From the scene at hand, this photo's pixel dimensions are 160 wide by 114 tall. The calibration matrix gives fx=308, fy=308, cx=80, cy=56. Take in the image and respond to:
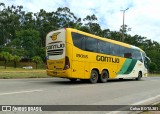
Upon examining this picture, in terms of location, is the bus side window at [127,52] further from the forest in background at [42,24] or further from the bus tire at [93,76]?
the forest in background at [42,24]

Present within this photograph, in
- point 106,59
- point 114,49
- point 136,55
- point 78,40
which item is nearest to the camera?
point 78,40

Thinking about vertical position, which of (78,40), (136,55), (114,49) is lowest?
(136,55)

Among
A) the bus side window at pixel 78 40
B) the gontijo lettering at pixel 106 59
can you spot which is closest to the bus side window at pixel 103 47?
the gontijo lettering at pixel 106 59

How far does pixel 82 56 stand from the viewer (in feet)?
65.8

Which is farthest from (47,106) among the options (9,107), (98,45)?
(98,45)

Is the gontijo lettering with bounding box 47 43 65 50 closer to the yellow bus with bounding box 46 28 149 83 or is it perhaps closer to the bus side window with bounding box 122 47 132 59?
the yellow bus with bounding box 46 28 149 83

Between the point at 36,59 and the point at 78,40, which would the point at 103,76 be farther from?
the point at 36,59

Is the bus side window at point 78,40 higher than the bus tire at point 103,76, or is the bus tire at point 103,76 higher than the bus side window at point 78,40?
the bus side window at point 78,40

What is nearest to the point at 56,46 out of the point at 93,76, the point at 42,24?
the point at 93,76

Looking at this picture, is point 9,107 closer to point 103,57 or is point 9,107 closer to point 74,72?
point 74,72

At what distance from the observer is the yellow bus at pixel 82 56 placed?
1908 cm

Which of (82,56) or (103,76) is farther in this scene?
(103,76)

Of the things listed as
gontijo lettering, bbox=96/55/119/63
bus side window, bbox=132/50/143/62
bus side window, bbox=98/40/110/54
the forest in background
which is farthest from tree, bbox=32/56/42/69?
bus side window, bbox=98/40/110/54

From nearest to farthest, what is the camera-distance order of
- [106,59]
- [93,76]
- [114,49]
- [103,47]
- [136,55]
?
[93,76]
[103,47]
[106,59]
[114,49]
[136,55]
